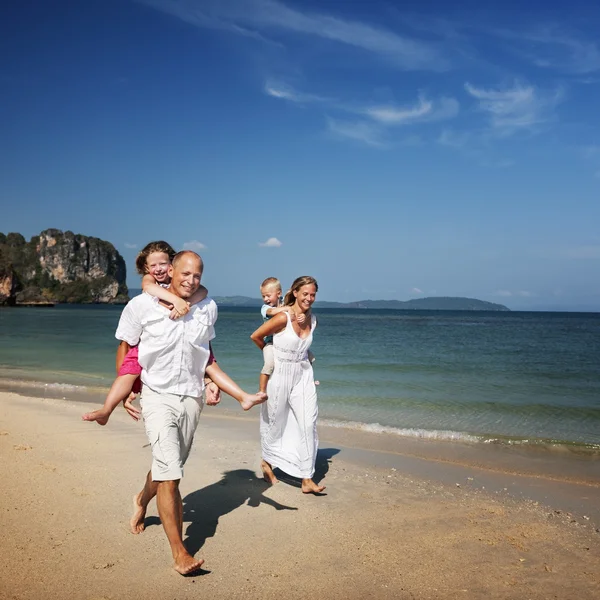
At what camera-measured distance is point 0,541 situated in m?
3.87

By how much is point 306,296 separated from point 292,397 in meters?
1.10

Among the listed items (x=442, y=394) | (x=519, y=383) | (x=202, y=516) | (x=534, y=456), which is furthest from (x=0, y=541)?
(x=519, y=383)

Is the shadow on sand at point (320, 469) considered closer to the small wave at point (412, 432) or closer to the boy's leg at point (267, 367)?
the boy's leg at point (267, 367)

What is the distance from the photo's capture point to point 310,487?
5.40 metres

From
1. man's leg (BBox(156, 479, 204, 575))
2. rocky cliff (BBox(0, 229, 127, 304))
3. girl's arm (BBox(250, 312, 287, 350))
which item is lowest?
man's leg (BBox(156, 479, 204, 575))

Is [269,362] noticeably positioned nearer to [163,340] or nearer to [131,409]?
[131,409]

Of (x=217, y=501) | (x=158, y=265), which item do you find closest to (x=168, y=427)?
(x=158, y=265)

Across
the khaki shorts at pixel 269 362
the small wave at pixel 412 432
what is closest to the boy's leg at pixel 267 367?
the khaki shorts at pixel 269 362

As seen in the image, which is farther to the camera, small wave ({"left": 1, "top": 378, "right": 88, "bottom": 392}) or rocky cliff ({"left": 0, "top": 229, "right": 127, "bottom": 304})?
rocky cliff ({"left": 0, "top": 229, "right": 127, "bottom": 304})

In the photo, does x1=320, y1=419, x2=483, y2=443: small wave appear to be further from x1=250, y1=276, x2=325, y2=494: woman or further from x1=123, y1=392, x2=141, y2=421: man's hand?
x1=123, y1=392, x2=141, y2=421: man's hand

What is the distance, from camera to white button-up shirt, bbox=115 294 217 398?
365 cm

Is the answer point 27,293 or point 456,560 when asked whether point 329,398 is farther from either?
point 27,293

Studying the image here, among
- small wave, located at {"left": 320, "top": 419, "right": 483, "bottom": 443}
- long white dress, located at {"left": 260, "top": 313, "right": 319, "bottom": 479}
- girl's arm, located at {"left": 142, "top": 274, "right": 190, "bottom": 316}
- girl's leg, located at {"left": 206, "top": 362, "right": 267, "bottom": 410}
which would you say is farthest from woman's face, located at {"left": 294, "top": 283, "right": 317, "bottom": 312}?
small wave, located at {"left": 320, "top": 419, "right": 483, "bottom": 443}

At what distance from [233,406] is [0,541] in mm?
6681
